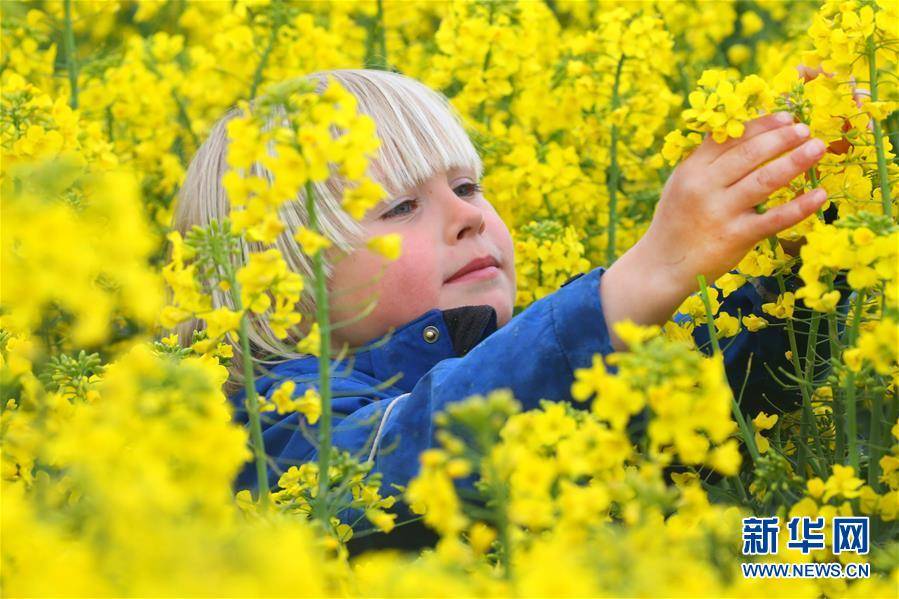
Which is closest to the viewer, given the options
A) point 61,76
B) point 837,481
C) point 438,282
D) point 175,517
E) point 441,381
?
point 175,517

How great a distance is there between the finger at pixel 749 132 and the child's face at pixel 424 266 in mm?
692

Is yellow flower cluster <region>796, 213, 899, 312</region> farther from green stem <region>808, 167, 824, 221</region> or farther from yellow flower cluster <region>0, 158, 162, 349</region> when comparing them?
yellow flower cluster <region>0, 158, 162, 349</region>

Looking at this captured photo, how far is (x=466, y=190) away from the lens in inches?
112

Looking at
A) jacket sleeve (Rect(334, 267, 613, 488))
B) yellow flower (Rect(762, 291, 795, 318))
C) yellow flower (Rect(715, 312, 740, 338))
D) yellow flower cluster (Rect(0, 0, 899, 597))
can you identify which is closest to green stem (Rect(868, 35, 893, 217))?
yellow flower cluster (Rect(0, 0, 899, 597))

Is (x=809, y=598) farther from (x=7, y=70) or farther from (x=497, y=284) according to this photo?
(x=7, y=70)

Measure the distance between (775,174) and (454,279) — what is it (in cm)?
83

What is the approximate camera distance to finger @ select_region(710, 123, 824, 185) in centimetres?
194

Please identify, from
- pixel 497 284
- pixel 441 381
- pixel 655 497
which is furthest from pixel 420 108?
pixel 655 497

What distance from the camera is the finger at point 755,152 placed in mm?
1941

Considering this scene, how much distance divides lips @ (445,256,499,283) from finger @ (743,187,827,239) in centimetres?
77

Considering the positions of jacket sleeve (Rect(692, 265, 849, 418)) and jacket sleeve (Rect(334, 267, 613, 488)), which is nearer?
jacket sleeve (Rect(334, 267, 613, 488))

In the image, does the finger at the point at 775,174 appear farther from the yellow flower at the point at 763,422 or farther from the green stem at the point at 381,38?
the green stem at the point at 381,38

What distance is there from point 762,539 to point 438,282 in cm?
98

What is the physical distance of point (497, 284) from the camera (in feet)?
8.59
